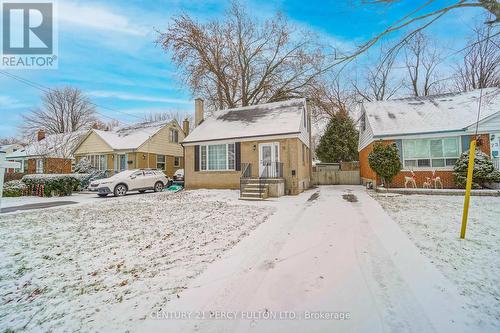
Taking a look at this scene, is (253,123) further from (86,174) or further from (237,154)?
(86,174)

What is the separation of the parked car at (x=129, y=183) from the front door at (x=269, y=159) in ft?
25.1

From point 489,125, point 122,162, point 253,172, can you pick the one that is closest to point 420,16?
point 253,172

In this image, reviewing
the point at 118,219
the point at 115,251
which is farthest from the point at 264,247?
the point at 118,219

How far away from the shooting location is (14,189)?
47.6ft

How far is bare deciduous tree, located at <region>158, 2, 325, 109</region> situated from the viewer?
2230 centimetres

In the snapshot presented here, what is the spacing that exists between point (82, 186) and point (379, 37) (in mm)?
20579

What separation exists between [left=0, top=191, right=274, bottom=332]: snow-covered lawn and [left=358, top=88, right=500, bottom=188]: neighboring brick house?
10.4 meters

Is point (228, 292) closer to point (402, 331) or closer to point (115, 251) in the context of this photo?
point (402, 331)

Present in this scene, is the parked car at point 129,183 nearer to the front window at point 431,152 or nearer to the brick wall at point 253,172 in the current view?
the brick wall at point 253,172

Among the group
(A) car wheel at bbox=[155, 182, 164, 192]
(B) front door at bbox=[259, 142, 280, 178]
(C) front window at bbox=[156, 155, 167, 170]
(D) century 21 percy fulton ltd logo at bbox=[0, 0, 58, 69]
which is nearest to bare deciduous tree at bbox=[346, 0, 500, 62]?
(B) front door at bbox=[259, 142, 280, 178]

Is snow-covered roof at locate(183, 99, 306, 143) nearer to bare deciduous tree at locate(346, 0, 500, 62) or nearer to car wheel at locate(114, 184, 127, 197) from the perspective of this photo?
car wheel at locate(114, 184, 127, 197)

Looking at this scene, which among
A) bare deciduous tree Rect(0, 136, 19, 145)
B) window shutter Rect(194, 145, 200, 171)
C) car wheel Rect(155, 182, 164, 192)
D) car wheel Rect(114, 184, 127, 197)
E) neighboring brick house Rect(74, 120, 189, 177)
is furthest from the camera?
bare deciduous tree Rect(0, 136, 19, 145)

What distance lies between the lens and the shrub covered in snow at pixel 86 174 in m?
17.5

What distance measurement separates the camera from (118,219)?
7246 mm
